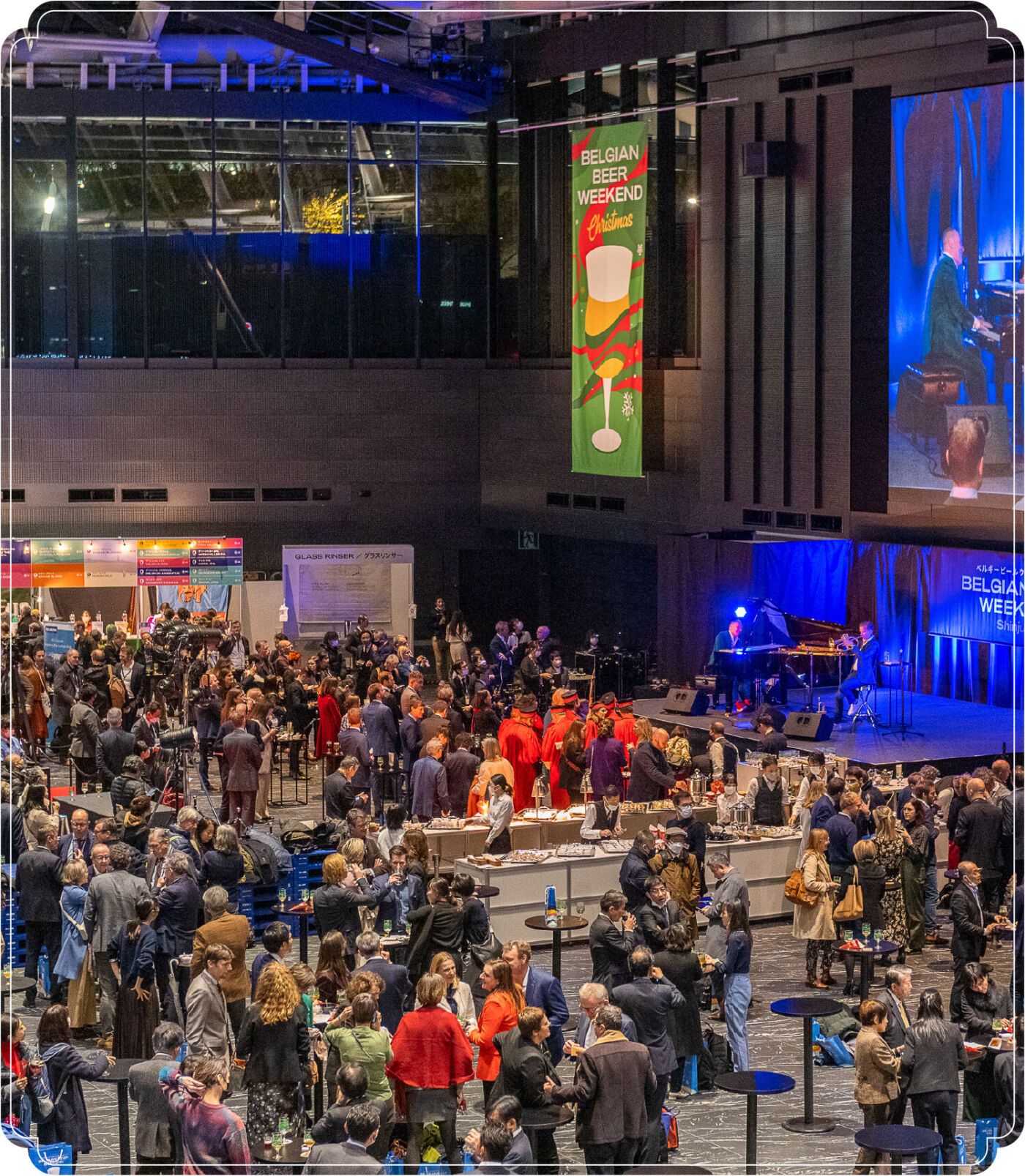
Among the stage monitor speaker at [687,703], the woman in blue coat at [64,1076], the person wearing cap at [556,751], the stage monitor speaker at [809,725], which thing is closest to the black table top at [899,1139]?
the woman in blue coat at [64,1076]

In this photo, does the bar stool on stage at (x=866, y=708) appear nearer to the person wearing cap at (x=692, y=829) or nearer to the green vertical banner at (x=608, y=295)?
the green vertical banner at (x=608, y=295)

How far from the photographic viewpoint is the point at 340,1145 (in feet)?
26.6

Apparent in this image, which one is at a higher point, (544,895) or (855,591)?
(855,591)

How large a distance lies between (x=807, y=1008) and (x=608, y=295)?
57.1ft

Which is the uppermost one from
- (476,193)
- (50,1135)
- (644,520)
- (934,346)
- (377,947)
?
(476,193)

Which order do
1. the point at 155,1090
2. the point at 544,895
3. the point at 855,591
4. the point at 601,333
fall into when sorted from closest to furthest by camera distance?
the point at 155,1090 → the point at 544,895 → the point at 855,591 → the point at 601,333

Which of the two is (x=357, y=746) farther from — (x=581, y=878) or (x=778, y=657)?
(x=778, y=657)

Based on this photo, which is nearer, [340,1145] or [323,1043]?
[340,1145]

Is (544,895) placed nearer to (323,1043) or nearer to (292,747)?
(323,1043)

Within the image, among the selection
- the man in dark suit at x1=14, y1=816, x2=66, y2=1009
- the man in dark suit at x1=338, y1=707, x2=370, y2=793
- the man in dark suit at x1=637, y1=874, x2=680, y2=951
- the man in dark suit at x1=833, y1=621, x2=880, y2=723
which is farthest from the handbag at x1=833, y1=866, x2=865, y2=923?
the man in dark suit at x1=833, y1=621, x2=880, y2=723

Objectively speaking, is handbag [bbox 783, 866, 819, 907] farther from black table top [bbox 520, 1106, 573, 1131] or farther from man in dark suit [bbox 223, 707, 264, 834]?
man in dark suit [bbox 223, 707, 264, 834]

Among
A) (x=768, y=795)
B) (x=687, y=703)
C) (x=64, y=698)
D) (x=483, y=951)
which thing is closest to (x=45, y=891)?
(x=483, y=951)

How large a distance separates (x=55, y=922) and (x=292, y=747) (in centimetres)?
779

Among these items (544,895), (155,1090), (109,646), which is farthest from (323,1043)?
(109,646)
